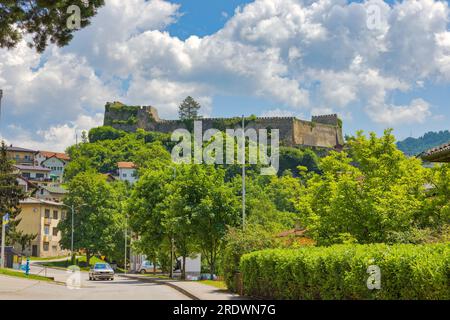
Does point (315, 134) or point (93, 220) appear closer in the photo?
point (93, 220)

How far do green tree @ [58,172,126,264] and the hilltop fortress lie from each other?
276 feet

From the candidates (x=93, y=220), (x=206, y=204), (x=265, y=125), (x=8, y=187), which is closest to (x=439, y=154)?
(x=206, y=204)

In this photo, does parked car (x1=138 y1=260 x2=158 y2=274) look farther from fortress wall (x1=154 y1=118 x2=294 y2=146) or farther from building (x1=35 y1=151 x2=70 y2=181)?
building (x1=35 y1=151 x2=70 y2=181)

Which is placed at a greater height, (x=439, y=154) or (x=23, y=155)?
(x=23, y=155)

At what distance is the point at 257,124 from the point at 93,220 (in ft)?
308

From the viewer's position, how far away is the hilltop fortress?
173 m

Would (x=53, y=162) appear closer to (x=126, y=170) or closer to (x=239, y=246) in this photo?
(x=126, y=170)

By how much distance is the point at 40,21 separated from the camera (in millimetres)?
18922

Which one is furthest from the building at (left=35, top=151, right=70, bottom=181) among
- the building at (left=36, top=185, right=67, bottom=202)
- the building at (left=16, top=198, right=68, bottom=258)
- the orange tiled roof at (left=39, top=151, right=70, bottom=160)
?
the building at (left=16, top=198, right=68, bottom=258)

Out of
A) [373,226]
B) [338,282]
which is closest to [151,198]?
[373,226]

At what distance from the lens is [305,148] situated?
566ft

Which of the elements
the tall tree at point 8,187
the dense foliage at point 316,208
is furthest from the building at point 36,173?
the dense foliage at point 316,208

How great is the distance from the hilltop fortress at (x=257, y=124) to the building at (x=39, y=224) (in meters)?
77.5
